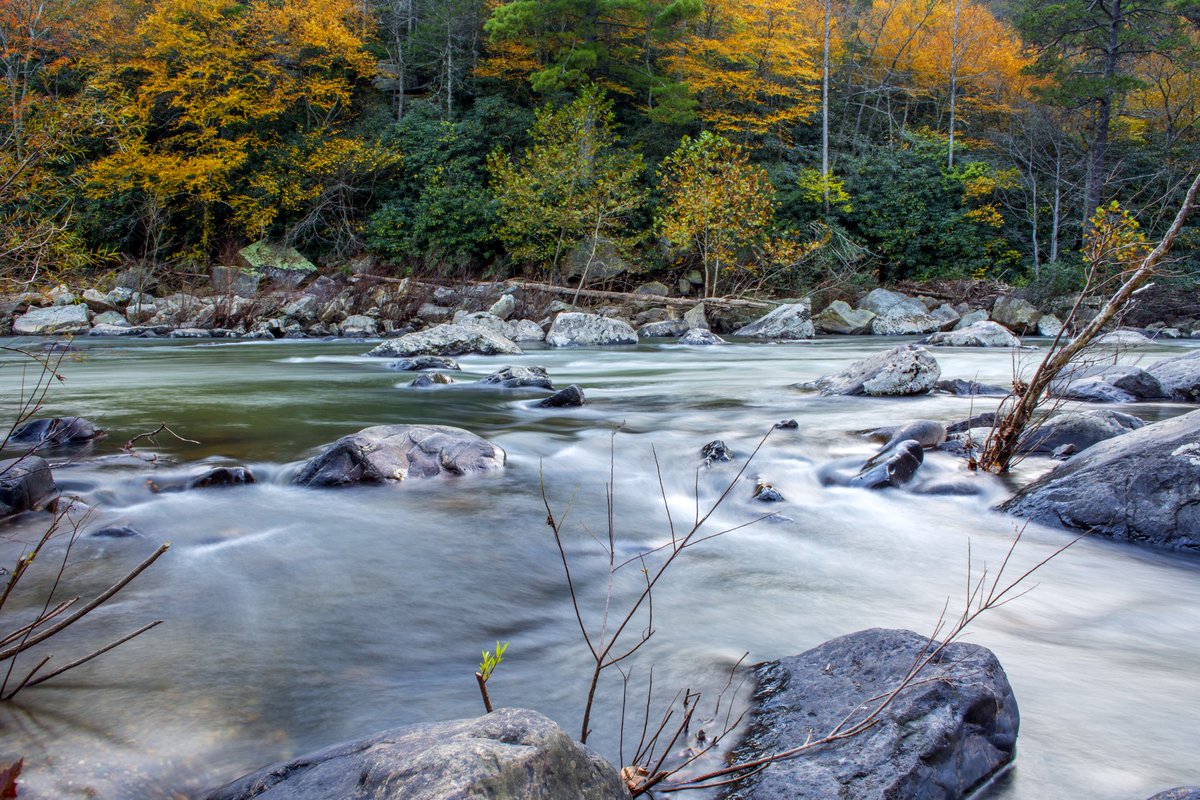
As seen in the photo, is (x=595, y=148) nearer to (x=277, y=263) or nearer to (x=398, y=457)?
(x=277, y=263)

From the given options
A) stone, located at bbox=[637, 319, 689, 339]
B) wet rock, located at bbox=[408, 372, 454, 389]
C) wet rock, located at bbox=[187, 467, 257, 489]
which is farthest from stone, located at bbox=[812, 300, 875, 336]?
wet rock, located at bbox=[187, 467, 257, 489]

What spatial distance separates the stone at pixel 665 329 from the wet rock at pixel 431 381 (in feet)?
32.2

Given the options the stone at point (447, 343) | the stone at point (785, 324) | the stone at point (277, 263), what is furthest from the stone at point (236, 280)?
the stone at point (785, 324)

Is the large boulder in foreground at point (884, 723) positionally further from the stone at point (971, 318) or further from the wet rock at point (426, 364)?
the stone at point (971, 318)

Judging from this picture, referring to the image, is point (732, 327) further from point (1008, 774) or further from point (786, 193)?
point (1008, 774)

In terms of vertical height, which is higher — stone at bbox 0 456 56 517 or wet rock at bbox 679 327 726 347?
wet rock at bbox 679 327 726 347

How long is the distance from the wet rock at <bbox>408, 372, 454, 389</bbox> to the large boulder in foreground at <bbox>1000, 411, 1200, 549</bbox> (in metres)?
6.97

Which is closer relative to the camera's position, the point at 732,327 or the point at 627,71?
the point at 732,327

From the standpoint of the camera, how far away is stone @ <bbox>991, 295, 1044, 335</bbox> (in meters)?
19.8

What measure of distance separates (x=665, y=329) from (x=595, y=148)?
6523 mm

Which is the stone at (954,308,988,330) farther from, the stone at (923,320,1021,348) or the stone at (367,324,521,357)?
the stone at (367,324,521,357)

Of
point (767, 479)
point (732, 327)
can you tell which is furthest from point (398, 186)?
point (767, 479)

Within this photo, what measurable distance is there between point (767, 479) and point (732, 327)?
15.4m

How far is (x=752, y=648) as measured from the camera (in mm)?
2832
